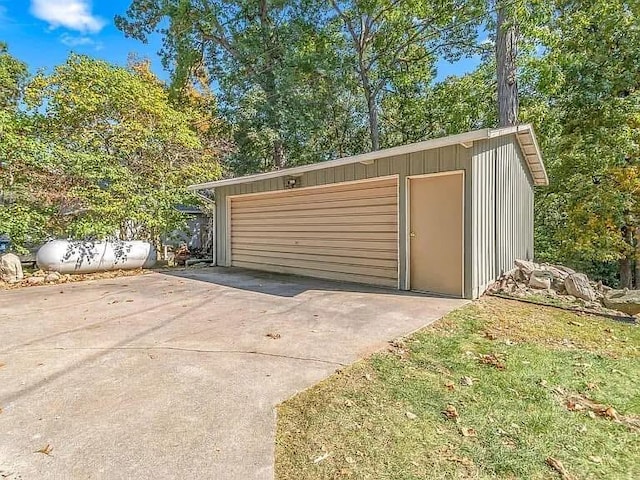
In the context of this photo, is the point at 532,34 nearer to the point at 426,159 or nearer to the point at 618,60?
the point at 618,60

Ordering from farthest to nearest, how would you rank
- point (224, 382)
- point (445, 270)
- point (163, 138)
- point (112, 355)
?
1. point (163, 138)
2. point (445, 270)
3. point (112, 355)
4. point (224, 382)

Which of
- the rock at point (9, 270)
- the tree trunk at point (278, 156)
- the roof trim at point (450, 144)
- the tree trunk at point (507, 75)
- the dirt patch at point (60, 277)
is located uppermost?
the tree trunk at point (507, 75)

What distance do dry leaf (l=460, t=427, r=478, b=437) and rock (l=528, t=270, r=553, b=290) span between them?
4876 millimetres

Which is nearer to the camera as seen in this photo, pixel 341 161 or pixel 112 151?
pixel 341 161

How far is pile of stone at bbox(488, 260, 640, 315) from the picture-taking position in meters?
5.20

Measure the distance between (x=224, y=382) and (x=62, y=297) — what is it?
4552mm

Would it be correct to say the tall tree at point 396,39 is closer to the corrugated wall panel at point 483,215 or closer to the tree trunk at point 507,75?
the tree trunk at point 507,75

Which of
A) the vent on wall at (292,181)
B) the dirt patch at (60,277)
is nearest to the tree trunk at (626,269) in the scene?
the vent on wall at (292,181)

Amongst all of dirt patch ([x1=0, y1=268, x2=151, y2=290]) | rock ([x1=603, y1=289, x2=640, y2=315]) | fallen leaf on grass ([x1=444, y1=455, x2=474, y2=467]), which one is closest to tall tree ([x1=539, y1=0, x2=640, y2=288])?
rock ([x1=603, y1=289, x2=640, y2=315])

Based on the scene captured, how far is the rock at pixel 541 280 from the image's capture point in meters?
6.28

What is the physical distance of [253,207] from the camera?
9.31 metres

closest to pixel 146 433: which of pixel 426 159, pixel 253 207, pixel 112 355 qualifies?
pixel 112 355

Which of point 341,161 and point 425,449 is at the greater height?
point 341,161

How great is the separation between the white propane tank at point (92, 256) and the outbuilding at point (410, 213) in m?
2.75
